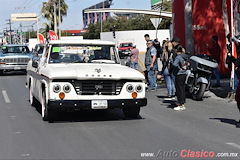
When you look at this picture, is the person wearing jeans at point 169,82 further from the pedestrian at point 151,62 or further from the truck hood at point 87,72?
the truck hood at point 87,72

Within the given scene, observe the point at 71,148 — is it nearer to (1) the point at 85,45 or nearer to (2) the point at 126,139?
(2) the point at 126,139

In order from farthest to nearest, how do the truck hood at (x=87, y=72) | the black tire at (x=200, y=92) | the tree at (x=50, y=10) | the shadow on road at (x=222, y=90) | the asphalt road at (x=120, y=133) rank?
the tree at (x=50, y=10)
the shadow on road at (x=222, y=90)
the black tire at (x=200, y=92)
the truck hood at (x=87, y=72)
the asphalt road at (x=120, y=133)

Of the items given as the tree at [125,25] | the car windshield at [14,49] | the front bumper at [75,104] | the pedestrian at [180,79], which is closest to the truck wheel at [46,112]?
the front bumper at [75,104]

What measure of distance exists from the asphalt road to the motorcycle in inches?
32.3

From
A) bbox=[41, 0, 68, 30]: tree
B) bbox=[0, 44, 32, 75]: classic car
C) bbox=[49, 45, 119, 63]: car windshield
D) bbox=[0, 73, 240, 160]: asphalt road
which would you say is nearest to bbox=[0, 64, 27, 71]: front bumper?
bbox=[0, 44, 32, 75]: classic car

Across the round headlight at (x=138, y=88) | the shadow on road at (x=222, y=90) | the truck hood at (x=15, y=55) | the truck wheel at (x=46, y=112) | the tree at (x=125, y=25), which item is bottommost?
the shadow on road at (x=222, y=90)

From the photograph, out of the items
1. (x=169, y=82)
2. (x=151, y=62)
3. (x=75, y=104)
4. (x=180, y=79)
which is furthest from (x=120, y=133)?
(x=151, y=62)

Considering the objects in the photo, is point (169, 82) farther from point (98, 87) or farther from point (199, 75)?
point (98, 87)

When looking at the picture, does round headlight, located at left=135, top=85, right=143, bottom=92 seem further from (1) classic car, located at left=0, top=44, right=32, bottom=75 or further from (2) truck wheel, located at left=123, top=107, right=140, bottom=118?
(1) classic car, located at left=0, top=44, right=32, bottom=75

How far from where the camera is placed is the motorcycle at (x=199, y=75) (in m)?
13.5

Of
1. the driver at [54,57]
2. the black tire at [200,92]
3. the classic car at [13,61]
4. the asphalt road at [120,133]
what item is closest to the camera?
the asphalt road at [120,133]

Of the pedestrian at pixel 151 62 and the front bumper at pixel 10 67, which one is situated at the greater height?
the pedestrian at pixel 151 62

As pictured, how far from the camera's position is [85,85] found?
31.3ft

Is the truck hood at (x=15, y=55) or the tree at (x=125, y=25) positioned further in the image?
the tree at (x=125, y=25)
